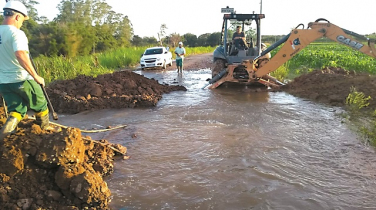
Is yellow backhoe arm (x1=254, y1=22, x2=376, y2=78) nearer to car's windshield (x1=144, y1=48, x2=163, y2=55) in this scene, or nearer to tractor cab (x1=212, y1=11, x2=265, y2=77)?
tractor cab (x1=212, y1=11, x2=265, y2=77)

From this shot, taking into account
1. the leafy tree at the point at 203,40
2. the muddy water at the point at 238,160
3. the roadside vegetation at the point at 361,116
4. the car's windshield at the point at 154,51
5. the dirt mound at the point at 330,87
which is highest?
the leafy tree at the point at 203,40

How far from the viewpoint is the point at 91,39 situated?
2412cm

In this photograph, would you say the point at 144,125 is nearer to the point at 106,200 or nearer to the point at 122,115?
the point at 122,115

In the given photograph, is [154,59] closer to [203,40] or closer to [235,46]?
[235,46]

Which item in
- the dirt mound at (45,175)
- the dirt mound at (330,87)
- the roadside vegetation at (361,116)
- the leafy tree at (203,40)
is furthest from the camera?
the leafy tree at (203,40)

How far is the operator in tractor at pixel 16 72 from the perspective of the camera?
3.73m

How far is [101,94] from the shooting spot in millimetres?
9617

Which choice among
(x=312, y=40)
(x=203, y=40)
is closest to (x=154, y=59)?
(x=312, y=40)

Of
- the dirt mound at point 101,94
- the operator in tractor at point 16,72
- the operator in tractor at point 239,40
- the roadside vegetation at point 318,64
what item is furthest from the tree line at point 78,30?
the operator in tractor at point 16,72

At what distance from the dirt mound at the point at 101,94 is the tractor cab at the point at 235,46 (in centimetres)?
304

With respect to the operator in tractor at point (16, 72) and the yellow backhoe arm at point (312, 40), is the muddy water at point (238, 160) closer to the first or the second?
the operator in tractor at point (16, 72)

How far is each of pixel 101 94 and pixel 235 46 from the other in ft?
18.3

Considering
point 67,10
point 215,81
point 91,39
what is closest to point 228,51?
point 215,81

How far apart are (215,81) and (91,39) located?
50.9ft
